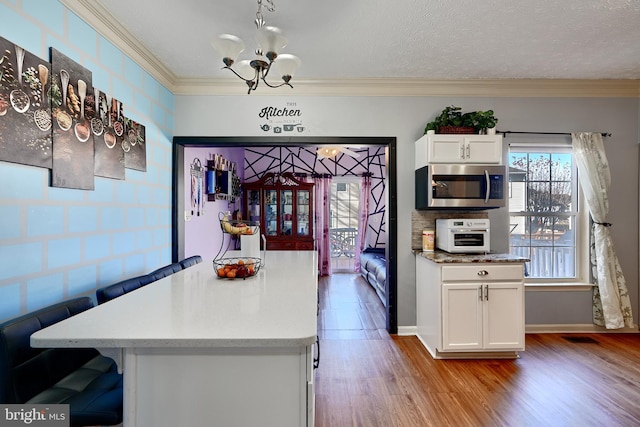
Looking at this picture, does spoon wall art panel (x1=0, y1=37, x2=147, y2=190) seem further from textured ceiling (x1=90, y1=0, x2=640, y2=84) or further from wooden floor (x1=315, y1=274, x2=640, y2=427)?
wooden floor (x1=315, y1=274, x2=640, y2=427)

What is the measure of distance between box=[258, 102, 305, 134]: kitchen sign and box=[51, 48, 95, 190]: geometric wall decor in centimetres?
152

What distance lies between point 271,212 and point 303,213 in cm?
60

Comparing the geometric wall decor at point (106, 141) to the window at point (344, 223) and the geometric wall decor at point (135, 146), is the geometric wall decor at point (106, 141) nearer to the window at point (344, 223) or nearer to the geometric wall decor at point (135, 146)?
the geometric wall decor at point (135, 146)

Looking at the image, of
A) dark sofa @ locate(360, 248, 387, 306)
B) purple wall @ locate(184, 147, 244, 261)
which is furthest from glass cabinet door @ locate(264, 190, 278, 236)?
dark sofa @ locate(360, 248, 387, 306)

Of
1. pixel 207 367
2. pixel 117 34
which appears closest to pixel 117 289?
pixel 207 367

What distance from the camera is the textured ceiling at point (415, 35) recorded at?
2.01 m

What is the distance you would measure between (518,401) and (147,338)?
7.63 ft

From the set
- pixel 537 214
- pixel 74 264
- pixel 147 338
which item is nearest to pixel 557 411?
pixel 537 214

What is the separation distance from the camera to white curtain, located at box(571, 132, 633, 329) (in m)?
3.12

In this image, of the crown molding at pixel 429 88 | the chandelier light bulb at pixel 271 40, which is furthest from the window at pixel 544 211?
the chandelier light bulb at pixel 271 40

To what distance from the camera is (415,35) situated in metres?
2.33

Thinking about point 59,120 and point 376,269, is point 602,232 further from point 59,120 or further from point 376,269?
point 59,120

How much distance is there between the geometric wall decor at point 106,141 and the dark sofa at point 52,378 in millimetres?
1015

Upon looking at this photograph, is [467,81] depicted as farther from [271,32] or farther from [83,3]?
[83,3]
